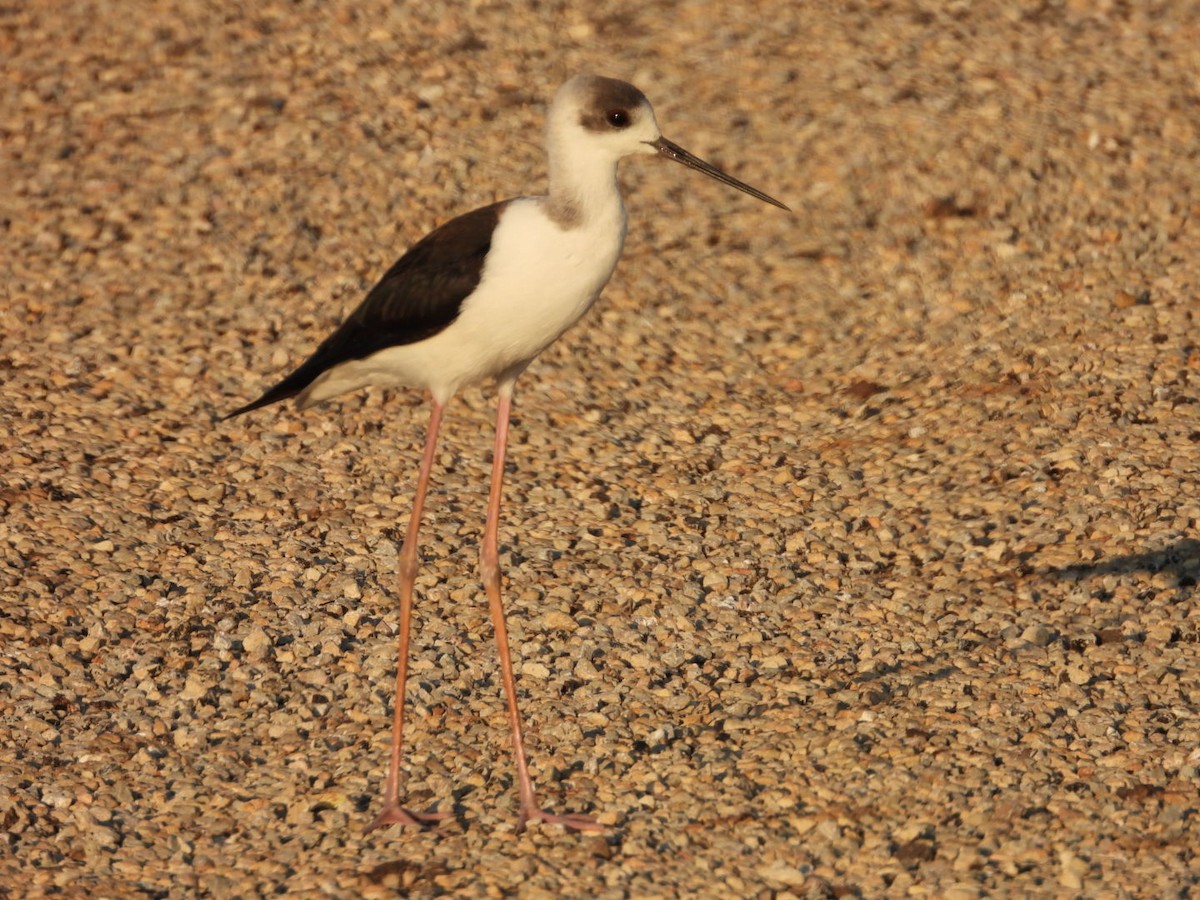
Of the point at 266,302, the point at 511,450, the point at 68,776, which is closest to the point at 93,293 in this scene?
the point at 266,302

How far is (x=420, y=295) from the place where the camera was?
4918 millimetres

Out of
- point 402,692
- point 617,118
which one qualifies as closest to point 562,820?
point 402,692

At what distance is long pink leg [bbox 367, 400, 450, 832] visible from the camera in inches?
184

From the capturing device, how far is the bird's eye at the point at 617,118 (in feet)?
15.5

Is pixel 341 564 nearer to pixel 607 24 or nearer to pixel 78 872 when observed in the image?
pixel 78 872

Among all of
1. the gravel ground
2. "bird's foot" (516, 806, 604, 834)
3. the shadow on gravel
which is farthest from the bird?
the shadow on gravel

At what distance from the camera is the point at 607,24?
986cm

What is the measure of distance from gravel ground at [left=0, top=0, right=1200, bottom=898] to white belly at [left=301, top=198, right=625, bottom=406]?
3.74ft

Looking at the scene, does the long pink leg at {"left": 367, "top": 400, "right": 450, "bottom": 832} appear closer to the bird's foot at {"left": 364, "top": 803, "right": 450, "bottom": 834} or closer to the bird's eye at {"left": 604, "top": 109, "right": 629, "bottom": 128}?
the bird's foot at {"left": 364, "top": 803, "right": 450, "bottom": 834}

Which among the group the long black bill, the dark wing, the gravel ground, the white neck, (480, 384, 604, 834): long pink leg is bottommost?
the gravel ground

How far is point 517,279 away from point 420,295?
1.24 ft

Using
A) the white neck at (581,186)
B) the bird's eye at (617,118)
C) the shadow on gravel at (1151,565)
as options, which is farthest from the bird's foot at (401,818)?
the shadow on gravel at (1151,565)

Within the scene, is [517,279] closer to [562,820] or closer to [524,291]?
[524,291]

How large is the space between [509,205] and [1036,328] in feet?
11.3
